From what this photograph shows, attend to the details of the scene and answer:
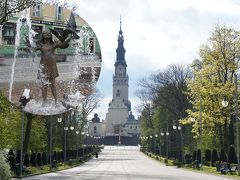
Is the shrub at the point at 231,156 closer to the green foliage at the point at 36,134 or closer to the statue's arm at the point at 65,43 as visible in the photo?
the green foliage at the point at 36,134

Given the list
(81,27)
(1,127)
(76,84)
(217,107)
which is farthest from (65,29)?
(217,107)

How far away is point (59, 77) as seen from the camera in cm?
2661

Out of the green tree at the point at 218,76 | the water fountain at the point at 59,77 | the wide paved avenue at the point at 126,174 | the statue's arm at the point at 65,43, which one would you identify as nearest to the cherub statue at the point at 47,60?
the statue's arm at the point at 65,43

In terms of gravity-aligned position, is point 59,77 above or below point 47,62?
below

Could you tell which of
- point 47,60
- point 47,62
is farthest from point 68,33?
point 47,62

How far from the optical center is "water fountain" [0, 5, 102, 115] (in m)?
25.8

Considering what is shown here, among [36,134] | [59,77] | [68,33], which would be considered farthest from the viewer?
[36,134]

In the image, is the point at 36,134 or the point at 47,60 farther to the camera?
the point at 36,134

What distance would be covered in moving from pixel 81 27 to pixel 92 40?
85 centimetres

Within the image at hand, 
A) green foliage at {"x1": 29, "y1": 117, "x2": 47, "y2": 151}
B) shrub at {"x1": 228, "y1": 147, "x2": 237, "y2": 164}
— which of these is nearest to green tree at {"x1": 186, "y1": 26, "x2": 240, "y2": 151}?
shrub at {"x1": 228, "y1": 147, "x2": 237, "y2": 164}

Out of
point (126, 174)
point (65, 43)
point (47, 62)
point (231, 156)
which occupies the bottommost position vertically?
point (126, 174)

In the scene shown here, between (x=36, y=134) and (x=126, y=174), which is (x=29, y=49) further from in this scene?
(x=36, y=134)

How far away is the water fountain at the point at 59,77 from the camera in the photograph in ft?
84.8

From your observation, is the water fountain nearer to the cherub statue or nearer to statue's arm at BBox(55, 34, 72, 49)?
the cherub statue
